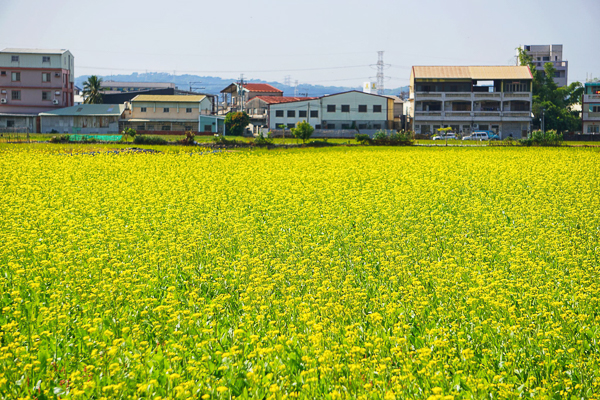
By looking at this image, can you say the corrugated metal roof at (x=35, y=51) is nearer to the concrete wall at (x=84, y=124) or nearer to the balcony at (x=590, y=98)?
the concrete wall at (x=84, y=124)

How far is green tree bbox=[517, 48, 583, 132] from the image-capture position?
72062 millimetres

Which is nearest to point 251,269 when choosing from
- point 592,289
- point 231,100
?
point 592,289

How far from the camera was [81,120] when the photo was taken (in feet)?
230

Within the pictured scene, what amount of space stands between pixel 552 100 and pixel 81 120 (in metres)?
61.9

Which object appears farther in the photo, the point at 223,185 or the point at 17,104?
the point at 17,104

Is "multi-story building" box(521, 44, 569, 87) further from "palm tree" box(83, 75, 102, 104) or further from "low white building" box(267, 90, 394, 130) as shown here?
"palm tree" box(83, 75, 102, 104)

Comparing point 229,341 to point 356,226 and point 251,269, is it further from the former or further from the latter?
point 356,226

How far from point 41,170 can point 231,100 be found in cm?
7873

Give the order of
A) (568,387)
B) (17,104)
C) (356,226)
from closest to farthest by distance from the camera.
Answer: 1. (568,387)
2. (356,226)
3. (17,104)

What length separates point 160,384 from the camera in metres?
5.36

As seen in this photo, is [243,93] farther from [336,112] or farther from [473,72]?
[473,72]

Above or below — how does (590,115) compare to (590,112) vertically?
below

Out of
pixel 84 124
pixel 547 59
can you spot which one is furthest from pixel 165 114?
pixel 547 59

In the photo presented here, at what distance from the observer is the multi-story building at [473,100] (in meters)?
71.4
